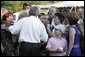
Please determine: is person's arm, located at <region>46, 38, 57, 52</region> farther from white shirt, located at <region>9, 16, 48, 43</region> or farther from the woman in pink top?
white shirt, located at <region>9, 16, 48, 43</region>

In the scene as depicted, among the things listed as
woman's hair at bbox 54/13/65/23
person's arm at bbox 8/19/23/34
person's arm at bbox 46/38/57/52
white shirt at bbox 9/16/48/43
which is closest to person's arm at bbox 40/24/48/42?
white shirt at bbox 9/16/48/43

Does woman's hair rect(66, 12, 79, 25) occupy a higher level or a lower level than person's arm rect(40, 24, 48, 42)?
higher

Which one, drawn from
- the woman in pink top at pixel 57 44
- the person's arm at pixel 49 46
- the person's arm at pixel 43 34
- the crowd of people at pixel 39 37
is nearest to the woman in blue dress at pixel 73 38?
the crowd of people at pixel 39 37

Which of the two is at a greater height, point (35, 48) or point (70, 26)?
point (70, 26)

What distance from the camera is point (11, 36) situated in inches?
295

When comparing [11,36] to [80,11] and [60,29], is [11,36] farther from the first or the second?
[80,11]

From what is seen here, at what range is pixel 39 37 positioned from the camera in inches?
287

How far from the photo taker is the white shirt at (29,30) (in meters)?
7.21

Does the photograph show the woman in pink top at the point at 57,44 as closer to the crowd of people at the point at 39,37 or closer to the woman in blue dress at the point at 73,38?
the crowd of people at the point at 39,37

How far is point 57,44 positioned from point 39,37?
444mm

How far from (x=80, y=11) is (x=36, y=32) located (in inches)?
52.7

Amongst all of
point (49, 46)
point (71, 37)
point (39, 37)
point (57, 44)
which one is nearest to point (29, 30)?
point (39, 37)

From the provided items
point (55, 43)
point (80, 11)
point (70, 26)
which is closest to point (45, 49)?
point (55, 43)

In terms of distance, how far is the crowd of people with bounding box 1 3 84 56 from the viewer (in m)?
7.16
